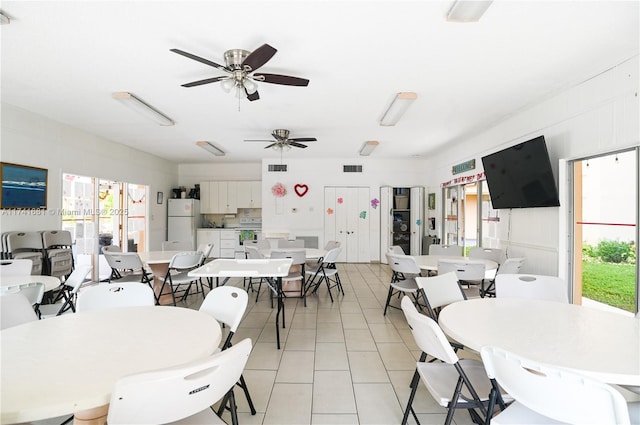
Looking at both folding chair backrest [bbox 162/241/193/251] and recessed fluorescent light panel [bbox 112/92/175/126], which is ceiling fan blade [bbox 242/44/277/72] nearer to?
recessed fluorescent light panel [bbox 112/92/175/126]

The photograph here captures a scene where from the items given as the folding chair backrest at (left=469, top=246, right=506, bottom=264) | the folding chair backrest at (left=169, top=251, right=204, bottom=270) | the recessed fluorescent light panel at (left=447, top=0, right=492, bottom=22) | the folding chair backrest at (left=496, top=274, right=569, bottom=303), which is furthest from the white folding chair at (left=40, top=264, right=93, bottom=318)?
the folding chair backrest at (left=469, top=246, right=506, bottom=264)

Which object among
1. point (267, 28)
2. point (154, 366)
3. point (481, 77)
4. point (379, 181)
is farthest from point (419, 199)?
point (154, 366)

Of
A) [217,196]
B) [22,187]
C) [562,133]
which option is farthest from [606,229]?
[217,196]

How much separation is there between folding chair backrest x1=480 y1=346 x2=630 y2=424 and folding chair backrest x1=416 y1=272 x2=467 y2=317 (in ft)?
3.60

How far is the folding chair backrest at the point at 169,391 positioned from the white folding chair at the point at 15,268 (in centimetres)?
337

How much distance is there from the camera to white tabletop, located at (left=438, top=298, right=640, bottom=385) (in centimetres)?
128

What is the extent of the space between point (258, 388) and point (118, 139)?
242 inches

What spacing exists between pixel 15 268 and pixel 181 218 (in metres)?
5.74

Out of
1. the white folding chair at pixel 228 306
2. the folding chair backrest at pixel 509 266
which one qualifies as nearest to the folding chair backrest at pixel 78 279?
the white folding chair at pixel 228 306

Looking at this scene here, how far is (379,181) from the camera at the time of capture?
28.3 feet

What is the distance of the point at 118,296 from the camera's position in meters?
2.24

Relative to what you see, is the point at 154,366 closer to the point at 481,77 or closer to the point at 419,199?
the point at 481,77

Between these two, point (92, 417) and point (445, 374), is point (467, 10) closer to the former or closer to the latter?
point (445, 374)

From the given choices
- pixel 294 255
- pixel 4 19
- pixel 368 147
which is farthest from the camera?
pixel 368 147
